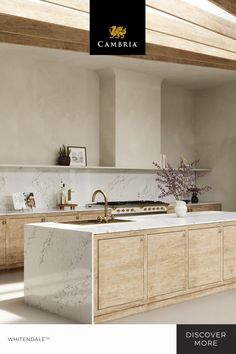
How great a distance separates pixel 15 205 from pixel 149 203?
2.49 m

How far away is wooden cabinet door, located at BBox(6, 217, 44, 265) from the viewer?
7.07m

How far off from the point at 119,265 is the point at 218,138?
6135 mm

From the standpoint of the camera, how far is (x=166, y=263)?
5.22m

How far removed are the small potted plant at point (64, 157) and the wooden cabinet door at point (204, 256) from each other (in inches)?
128

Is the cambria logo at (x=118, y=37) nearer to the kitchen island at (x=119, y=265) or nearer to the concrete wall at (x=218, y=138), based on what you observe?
the kitchen island at (x=119, y=265)

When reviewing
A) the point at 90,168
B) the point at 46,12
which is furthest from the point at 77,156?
the point at 46,12

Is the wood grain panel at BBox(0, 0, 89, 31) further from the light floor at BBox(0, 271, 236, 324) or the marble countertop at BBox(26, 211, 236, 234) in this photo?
the light floor at BBox(0, 271, 236, 324)

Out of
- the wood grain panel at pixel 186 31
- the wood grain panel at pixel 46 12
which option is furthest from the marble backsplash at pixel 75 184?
the wood grain panel at pixel 186 31

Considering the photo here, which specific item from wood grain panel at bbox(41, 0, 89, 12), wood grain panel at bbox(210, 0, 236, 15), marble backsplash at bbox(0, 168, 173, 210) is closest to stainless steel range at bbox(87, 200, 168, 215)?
marble backsplash at bbox(0, 168, 173, 210)

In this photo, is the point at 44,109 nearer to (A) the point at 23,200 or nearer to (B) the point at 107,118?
(B) the point at 107,118

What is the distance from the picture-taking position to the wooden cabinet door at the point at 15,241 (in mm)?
7074

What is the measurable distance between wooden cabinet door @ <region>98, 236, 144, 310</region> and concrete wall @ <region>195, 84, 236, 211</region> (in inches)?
216

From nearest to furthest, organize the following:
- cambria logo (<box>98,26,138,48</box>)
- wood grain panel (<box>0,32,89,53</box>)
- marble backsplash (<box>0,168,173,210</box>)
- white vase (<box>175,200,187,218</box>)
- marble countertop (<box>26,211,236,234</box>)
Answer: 1. cambria logo (<box>98,26,138,48</box>)
2. marble countertop (<box>26,211,236,234</box>)
3. white vase (<box>175,200,187,218</box>)
4. wood grain panel (<box>0,32,89,53</box>)
5. marble backsplash (<box>0,168,173,210</box>)

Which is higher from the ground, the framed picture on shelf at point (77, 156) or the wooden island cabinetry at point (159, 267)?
the framed picture on shelf at point (77, 156)
